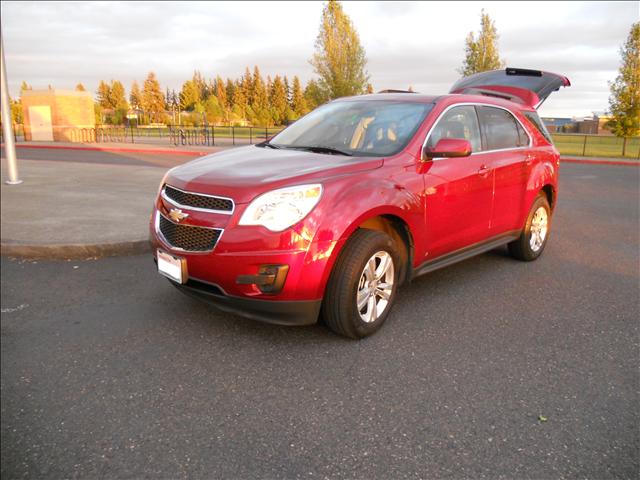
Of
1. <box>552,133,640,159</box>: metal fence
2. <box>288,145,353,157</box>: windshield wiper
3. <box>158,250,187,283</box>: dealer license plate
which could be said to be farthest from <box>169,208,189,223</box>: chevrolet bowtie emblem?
<box>552,133,640,159</box>: metal fence

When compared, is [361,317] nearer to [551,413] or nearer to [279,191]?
[279,191]

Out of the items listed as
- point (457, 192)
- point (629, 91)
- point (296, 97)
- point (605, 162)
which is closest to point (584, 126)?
point (296, 97)

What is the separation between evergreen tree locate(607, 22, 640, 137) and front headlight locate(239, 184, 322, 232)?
28.5 meters

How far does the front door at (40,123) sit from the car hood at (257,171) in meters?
30.9

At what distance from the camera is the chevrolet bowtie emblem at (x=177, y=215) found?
3.55m

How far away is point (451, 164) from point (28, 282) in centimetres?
407

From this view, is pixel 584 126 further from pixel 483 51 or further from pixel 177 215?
pixel 177 215

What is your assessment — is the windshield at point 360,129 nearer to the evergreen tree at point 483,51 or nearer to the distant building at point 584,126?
the evergreen tree at point 483,51

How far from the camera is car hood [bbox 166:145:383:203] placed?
3385 mm

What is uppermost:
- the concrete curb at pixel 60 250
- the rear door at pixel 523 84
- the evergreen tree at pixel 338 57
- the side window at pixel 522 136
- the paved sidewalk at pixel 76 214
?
the evergreen tree at pixel 338 57

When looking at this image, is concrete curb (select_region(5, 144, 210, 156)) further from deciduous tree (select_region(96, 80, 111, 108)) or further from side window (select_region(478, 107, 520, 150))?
deciduous tree (select_region(96, 80, 111, 108))

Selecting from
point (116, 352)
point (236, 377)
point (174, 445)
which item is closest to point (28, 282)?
point (116, 352)

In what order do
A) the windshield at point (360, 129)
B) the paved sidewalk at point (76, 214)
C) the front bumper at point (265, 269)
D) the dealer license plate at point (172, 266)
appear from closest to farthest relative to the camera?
the front bumper at point (265, 269), the dealer license plate at point (172, 266), the windshield at point (360, 129), the paved sidewalk at point (76, 214)

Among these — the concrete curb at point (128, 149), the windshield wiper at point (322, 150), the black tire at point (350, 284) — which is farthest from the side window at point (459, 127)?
the concrete curb at point (128, 149)
